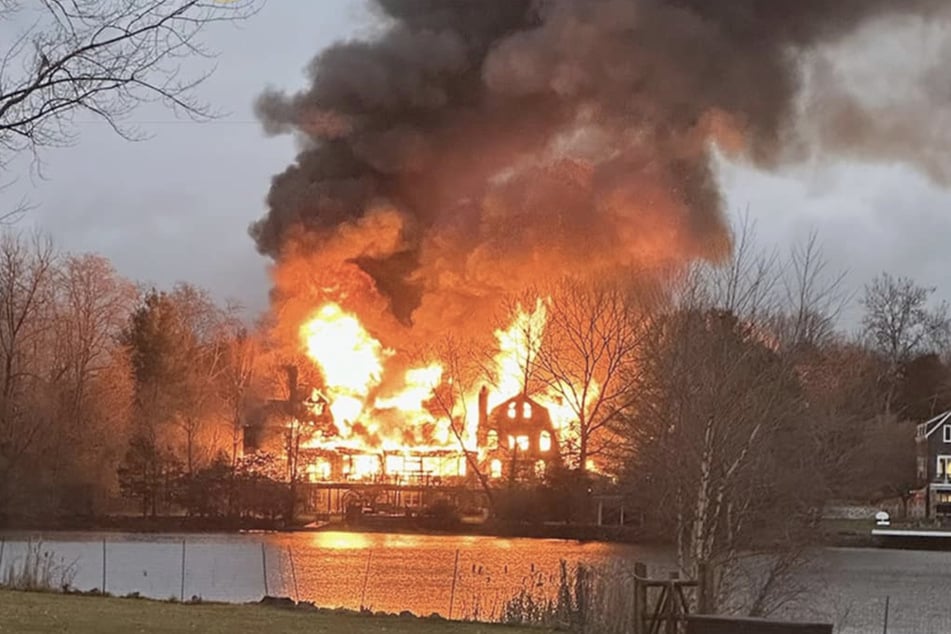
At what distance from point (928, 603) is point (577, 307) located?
132 feet

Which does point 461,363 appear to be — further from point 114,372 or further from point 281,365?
point 114,372

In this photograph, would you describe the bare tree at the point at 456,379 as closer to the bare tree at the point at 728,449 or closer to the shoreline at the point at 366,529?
the shoreline at the point at 366,529

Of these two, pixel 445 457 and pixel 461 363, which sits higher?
pixel 461 363

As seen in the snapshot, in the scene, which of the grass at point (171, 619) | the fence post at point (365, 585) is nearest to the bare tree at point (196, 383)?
the fence post at point (365, 585)

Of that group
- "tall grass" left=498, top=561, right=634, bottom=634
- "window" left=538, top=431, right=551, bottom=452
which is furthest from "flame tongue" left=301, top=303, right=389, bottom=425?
"tall grass" left=498, top=561, right=634, bottom=634

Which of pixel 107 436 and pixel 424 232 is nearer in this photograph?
pixel 107 436

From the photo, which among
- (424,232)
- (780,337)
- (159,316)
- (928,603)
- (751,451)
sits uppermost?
(424,232)

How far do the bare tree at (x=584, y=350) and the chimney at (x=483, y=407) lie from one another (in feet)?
11.2

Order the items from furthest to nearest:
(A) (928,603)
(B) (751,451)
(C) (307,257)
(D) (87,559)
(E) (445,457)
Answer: (E) (445,457) < (C) (307,257) < (D) (87,559) < (A) (928,603) < (B) (751,451)

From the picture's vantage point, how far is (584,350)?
252 ft

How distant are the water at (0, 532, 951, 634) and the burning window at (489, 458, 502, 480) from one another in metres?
7.98

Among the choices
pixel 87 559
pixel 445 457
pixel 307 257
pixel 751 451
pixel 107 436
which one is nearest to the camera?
pixel 751 451

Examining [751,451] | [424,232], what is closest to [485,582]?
[751,451]

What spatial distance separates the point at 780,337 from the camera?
28203 mm
